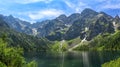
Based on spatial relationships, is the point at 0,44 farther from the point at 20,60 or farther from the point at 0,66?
the point at 0,66

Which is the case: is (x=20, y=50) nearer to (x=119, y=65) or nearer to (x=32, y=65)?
(x=32, y=65)

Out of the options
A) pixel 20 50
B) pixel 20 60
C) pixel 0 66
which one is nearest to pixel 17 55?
pixel 20 60

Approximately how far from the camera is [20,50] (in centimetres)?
14812

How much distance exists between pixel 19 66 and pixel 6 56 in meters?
8.35

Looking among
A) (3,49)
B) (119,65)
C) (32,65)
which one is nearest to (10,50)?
(3,49)

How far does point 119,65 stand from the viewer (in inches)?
5891

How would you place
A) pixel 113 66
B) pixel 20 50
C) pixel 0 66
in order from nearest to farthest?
1. pixel 0 66
2. pixel 20 50
3. pixel 113 66

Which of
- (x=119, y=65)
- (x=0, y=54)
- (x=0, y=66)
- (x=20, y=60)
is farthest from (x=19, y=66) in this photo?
(x=119, y=65)

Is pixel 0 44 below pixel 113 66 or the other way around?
the other way around

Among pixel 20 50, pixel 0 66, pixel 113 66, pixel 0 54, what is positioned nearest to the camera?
pixel 0 66

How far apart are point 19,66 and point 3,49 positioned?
1169cm

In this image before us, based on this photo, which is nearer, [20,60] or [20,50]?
[20,60]

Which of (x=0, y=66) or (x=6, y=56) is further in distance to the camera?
(x=6, y=56)

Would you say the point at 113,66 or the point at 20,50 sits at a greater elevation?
the point at 20,50
